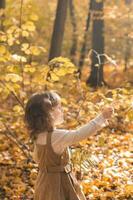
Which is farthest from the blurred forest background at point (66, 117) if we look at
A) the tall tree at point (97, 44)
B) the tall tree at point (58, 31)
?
the tall tree at point (97, 44)

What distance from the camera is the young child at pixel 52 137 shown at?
3.83m

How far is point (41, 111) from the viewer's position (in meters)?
3.85

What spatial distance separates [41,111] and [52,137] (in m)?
0.24

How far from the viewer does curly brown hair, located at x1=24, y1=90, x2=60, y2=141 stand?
3.85 m

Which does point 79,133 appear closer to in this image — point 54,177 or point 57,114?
point 57,114

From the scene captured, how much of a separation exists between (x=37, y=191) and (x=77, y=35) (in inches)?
590

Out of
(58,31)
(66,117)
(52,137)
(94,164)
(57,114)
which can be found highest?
(58,31)

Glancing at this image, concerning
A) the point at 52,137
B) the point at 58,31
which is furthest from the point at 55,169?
the point at 58,31

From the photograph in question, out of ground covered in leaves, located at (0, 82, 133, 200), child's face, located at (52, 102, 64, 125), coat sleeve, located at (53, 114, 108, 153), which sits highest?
child's face, located at (52, 102, 64, 125)

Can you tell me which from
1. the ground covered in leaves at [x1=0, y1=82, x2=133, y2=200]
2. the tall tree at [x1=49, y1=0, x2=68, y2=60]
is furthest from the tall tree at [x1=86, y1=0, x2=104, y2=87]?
the ground covered in leaves at [x1=0, y1=82, x2=133, y2=200]

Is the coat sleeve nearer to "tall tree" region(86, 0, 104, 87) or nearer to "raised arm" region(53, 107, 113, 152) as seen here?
"raised arm" region(53, 107, 113, 152)

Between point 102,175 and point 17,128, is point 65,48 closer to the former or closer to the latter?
point 17,128

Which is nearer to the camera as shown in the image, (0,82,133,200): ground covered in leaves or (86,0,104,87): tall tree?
(0,82,133,200): ground covered in leaves

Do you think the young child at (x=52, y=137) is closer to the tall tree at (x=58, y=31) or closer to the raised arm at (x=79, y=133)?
the raised arm at (x=79, y=133)
